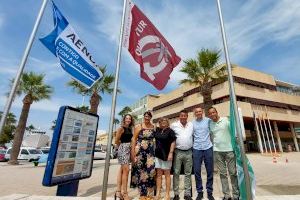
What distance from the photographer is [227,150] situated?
5.06m

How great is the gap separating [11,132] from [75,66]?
67.5 m

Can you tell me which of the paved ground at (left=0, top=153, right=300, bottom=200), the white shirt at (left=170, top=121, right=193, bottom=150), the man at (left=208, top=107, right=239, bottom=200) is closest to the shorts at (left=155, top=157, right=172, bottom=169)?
the white shirt at (left=170, top=121, right=193, bottom=150)

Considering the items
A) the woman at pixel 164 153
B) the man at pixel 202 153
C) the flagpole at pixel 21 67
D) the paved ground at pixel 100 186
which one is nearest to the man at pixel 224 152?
the man at pixel 202 153

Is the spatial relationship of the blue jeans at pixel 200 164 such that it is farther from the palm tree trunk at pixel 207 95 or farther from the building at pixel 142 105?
the building at pixel 142 105

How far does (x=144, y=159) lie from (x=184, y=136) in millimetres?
973

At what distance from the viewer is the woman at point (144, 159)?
498cm

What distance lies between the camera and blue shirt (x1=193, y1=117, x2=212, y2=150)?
516 cm

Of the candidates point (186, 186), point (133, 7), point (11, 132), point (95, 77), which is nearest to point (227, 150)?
point (186, 186)

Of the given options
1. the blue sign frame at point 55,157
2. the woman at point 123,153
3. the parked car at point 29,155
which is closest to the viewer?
the woman at point 123,153

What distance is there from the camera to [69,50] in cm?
584

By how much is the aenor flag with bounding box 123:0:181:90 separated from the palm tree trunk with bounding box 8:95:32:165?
68.2ft

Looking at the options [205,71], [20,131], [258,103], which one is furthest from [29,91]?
[258,103]

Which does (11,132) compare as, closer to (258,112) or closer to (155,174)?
(258,112)

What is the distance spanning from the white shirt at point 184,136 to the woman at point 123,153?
0.98 metres
